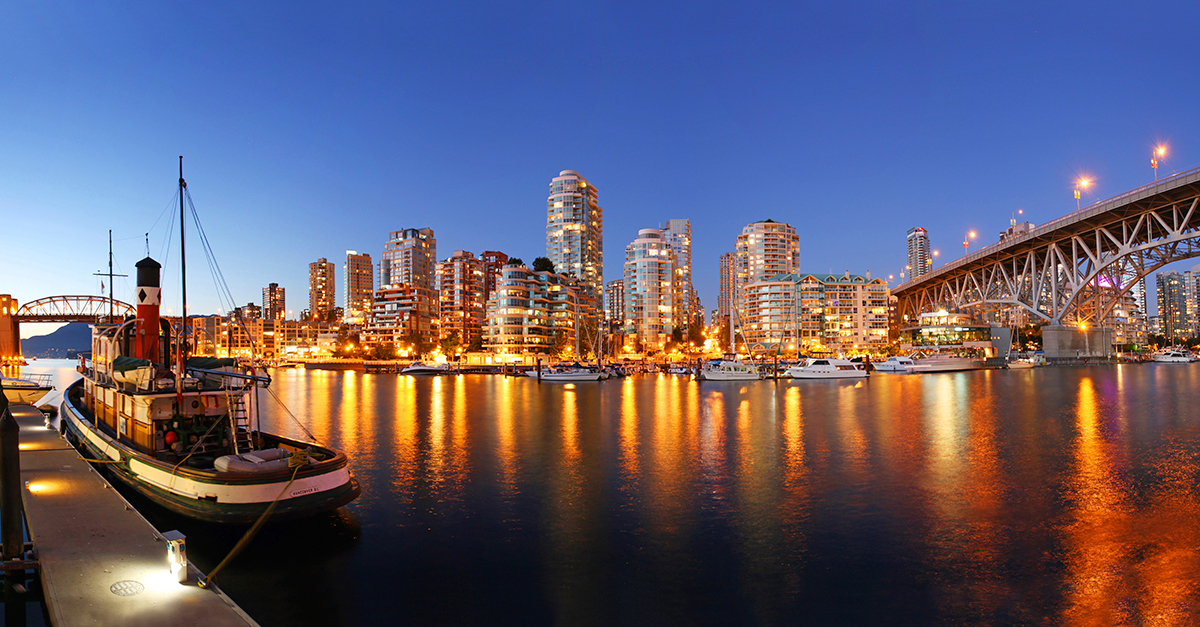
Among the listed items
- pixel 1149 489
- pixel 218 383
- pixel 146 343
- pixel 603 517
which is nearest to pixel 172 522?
pixel 218 383

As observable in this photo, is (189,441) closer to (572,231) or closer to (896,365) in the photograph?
(896,365)

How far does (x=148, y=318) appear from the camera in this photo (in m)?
18.3

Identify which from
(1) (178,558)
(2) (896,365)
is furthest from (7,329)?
(2) (896,365)

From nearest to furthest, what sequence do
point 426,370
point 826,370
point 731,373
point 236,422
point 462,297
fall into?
point 236,422 → point 731,373 → point 826,370 → point 426,370 → point 462,297

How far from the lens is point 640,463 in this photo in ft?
77.9

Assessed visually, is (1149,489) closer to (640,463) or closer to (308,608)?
(640,463)

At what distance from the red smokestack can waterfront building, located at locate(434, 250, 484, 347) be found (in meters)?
152

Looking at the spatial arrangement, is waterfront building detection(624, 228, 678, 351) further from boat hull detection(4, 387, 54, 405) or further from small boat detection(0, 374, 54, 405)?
boat hull detection(4, 387, 54, 405)

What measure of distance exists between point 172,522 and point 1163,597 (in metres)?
21.1

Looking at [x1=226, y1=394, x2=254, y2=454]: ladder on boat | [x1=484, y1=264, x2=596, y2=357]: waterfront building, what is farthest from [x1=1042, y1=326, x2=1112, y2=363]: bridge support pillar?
[x1=226, y1=394, x2=254, y2=454]: ladder on boat

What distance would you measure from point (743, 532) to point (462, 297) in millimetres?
170338

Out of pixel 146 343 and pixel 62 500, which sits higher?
pixel 146 343

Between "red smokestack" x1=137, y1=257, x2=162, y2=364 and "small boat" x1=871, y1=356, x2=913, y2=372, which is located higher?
"red smokestack" x1=137, y1=257, x2=162, y2=364

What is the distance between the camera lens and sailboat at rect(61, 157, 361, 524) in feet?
45.3
